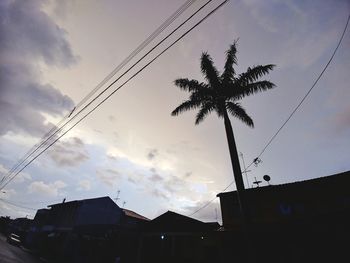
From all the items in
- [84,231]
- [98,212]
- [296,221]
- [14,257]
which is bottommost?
[14,257]

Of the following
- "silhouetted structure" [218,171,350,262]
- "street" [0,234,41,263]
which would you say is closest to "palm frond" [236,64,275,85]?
"silhouetted structure" [218,171,350,262]

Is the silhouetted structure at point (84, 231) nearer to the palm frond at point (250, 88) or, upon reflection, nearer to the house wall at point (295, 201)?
Answer: the house wall at point (295, 201)

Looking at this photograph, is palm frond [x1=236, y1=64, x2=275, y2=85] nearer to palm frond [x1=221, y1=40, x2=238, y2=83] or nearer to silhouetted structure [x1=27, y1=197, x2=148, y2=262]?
palm frond [x1=221, y1=40, x2=238, y2=83]

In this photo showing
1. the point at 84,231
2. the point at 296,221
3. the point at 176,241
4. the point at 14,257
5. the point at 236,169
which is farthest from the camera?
the point at 84,231

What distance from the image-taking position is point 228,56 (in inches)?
659

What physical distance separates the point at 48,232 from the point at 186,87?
1705 inches

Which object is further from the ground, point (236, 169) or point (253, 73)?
point (253, 73)

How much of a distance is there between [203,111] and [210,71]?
3301 mm

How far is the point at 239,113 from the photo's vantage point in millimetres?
16250

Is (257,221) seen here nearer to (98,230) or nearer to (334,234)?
(334,234)

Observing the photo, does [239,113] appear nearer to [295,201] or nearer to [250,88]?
[250,88]

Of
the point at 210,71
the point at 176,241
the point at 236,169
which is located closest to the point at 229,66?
the point at 210,71

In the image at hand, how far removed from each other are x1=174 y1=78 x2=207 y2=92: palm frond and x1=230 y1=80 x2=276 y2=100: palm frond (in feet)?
8.50

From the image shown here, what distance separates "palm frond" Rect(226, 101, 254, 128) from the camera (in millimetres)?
16172
